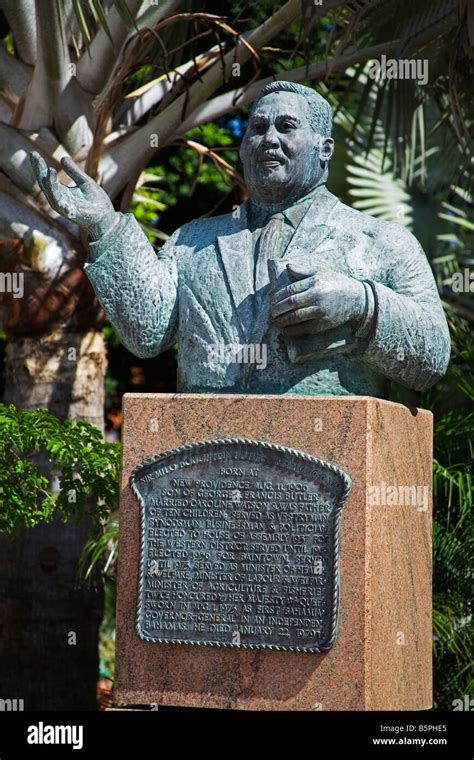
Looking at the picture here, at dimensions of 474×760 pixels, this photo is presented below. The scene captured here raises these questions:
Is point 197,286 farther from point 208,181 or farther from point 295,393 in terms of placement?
point 208,181

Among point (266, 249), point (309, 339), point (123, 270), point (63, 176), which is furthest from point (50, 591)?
point (309, 339)

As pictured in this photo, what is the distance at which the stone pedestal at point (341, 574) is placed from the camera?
4.85 m

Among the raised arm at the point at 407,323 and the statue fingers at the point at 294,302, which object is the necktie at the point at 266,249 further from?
the raised arm at the point at 407,323

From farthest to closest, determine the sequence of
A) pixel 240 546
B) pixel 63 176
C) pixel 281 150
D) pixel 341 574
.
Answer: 1. pixel 63 176
2. pixel 281 150
3. pixel 240 546
4. pixel 341 574

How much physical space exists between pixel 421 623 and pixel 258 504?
3.11 feet

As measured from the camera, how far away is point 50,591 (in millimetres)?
8656

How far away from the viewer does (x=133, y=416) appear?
5219 mm

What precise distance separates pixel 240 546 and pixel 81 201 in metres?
1.41

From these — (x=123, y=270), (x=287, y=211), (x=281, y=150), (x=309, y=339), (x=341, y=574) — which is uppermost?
(x=281, y=150)

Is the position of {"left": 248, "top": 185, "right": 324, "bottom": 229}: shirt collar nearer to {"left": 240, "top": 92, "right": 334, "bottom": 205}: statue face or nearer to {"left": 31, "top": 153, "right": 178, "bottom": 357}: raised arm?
{"left": 240, "top": 92, "right": 334, "bottom": 205}: statue face

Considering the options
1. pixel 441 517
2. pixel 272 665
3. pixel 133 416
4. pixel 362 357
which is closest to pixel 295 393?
pixel 362 357

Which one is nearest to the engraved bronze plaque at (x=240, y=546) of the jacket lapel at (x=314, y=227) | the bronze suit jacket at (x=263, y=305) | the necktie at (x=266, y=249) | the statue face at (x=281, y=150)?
the bronze suit jacket at (x=263, y=305)

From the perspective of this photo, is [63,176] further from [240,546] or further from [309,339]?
[240,546]

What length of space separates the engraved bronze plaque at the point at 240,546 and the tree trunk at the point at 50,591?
360cm
